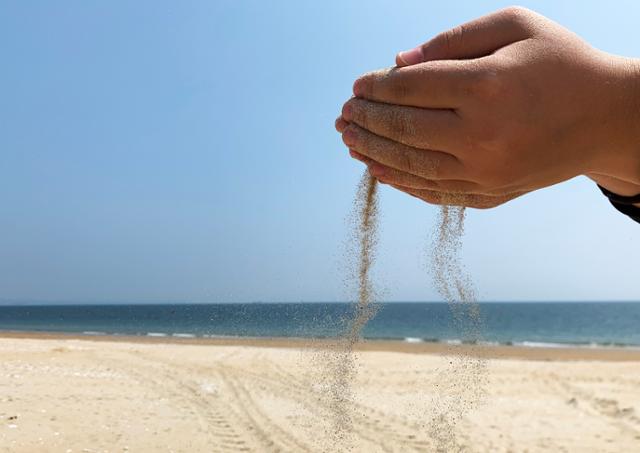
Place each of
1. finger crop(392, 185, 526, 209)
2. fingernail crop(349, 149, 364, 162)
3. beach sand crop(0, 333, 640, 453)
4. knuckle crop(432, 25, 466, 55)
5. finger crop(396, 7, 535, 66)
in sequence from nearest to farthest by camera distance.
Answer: finger crop(396, 7, 535, 66) → knuckle crop(432, 25, 466, 55) → finger crop(392, 185, 526, 209) → fingernail crop(349, 149, 364, 162) → beach sand crop(0, 333, 640, 453)

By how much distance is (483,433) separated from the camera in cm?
623

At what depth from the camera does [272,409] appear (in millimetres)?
7082

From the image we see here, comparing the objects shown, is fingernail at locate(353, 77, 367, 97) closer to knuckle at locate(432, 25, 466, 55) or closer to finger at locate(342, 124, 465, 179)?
finger at locate(342, 124, 465, 179)

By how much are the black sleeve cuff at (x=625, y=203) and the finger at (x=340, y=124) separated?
69 centimetres

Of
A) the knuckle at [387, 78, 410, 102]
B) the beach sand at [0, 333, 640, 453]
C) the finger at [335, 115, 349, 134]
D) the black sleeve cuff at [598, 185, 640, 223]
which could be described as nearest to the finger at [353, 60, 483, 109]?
the knuckle at [387, 78, 410, 102]

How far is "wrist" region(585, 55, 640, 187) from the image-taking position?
1065 mm

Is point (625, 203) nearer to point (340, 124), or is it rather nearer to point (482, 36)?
point (482, 36)

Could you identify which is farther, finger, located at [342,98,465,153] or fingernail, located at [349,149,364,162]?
fingernail, located at [349,149,364,162]

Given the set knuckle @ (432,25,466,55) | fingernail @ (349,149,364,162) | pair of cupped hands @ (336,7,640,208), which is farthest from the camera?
fingernail @ (349,149,364,162)

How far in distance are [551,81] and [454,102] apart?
0.60 ft

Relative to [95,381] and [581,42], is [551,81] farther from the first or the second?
[95,381]

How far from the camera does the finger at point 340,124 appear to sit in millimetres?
1671

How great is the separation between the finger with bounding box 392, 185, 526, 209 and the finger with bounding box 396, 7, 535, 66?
1.11 ft

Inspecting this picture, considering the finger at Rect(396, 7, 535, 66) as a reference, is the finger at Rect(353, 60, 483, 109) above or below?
below
